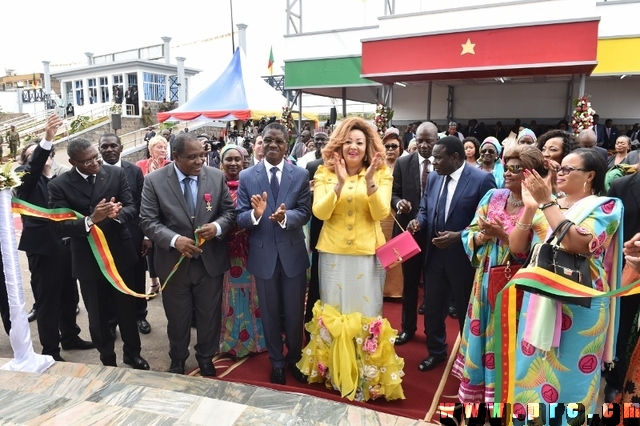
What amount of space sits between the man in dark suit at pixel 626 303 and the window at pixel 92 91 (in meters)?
33.7

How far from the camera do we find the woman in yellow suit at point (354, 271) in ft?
10.2

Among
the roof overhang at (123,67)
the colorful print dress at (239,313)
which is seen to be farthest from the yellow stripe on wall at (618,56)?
the roof overhang at (123,67)

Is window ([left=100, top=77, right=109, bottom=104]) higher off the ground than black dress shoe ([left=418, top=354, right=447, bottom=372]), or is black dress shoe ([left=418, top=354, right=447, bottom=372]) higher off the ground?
window ([left=100, top=77, right=109, bottom=104])

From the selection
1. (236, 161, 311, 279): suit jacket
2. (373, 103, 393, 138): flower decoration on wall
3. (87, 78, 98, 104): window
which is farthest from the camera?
(87, 78, 98, 104): window

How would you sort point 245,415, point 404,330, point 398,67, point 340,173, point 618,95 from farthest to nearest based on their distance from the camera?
1. point 618,95
2. point 398,67
3. point 404,330
4. point 340,173
5. point 245,415

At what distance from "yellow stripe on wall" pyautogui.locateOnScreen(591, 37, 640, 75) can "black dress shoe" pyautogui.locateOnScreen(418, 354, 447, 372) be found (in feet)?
32.6

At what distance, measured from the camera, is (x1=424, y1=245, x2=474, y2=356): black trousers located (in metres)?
3.39

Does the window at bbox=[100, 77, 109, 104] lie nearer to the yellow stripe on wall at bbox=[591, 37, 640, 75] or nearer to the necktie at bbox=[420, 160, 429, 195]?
the yellow stripe on wall at bbox=[591, 37, 640, 75]

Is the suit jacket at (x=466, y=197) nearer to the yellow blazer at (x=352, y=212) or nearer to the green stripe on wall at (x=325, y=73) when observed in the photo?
the yellow blazer at (x=352, y=212)

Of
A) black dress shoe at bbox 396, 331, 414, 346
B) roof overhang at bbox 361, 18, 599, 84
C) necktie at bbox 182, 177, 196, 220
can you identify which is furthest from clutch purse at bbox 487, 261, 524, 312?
roof overhang at bbox 361, 18, 599, 84

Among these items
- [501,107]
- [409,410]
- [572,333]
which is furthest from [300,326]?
[501,107]

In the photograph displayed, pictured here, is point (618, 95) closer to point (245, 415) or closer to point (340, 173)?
point (340, 173)

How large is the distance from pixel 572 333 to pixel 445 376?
150cm

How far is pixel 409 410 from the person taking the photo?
121 inches
